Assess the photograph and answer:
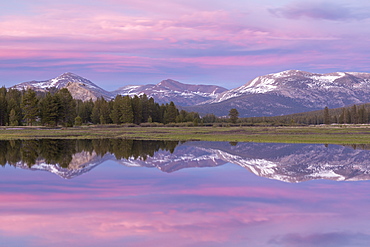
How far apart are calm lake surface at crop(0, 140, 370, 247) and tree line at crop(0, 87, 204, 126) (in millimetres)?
92372

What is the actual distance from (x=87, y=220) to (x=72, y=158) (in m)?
27.5

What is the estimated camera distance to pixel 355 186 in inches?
1069

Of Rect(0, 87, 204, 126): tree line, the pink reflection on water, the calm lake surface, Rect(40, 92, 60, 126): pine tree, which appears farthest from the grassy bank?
the pink reflection on water

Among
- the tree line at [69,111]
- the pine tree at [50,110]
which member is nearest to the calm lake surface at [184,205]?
the pine tree at [50,110]

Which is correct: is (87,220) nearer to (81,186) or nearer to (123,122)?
(81,186)

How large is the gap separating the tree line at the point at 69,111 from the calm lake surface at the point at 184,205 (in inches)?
3637

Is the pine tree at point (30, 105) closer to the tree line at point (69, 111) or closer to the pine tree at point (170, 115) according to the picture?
the tree line at point (69, 111)

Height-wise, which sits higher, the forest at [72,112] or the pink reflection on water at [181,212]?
the forest at [72,112]

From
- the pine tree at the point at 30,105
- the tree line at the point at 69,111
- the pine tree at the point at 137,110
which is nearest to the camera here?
the pine tree at the point at 30,105

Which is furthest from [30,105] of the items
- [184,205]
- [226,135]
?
[184,205]

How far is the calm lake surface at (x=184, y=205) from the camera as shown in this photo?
51.6 feet

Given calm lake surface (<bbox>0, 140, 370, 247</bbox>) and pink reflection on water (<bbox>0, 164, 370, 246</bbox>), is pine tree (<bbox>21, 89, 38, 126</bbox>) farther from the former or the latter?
pink reflection on water (<bbox>0, 164, 370, 246</bbox>)

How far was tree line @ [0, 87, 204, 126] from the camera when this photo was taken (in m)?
127

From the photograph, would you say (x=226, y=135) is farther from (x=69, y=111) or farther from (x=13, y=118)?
(x=13, y=118)
